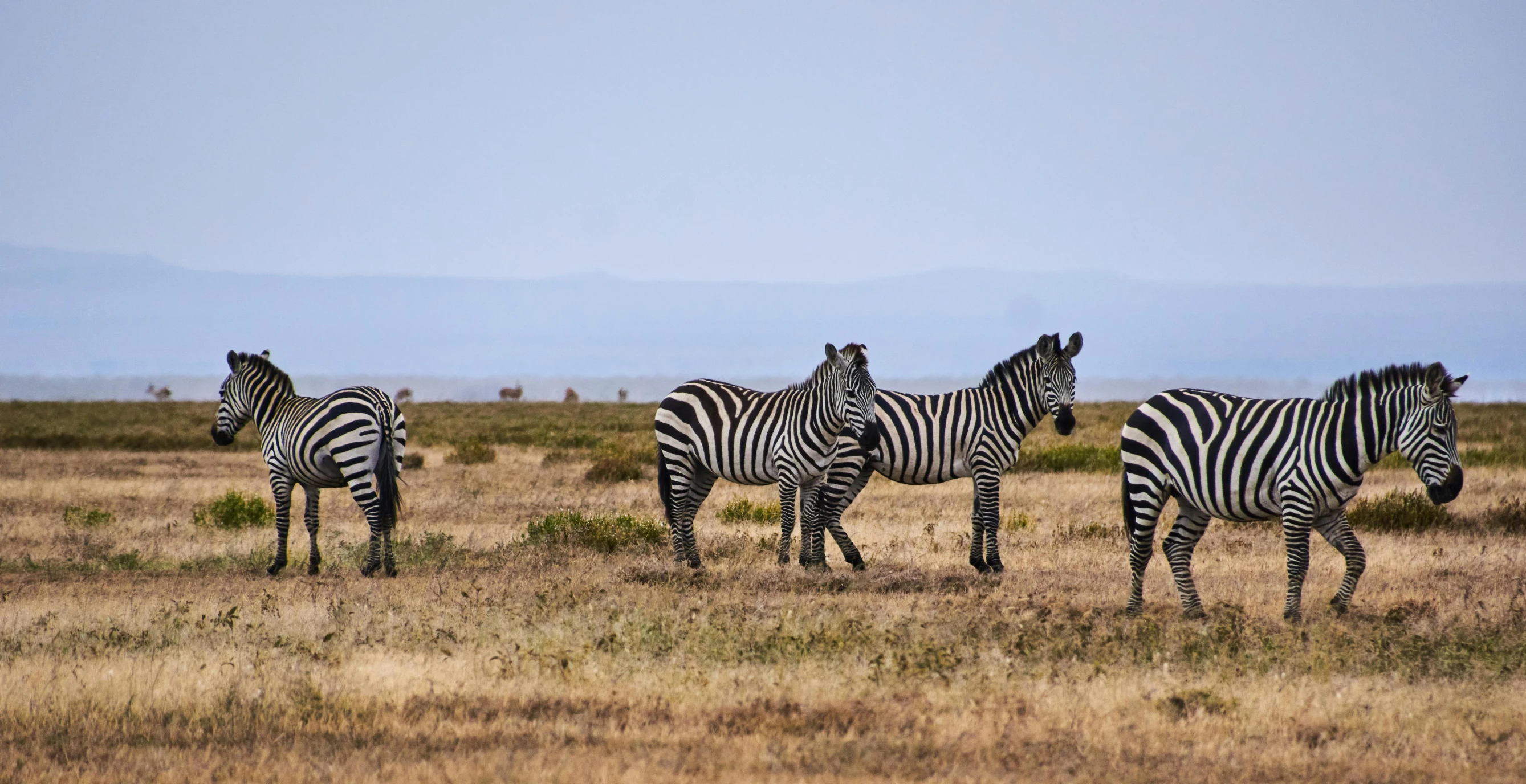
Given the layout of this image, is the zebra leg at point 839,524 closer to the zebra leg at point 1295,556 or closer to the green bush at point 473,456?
the zebra leg at point 1295,556

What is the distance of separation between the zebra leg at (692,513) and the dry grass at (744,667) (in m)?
0.52

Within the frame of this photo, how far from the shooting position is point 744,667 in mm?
8234

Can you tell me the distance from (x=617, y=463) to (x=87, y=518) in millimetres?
10076

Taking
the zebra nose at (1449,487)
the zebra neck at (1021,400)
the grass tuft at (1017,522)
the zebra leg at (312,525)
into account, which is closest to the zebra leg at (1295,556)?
the zebra nose at (1449,487)

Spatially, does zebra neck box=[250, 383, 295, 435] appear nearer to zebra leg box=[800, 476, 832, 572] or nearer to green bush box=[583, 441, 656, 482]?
zebra leg box=[800, 476, 832, 572]

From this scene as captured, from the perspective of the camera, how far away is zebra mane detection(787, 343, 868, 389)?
483 inches

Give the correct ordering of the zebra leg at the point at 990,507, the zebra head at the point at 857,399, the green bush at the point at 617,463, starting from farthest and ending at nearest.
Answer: the green bush at the point at 617,463
the zebra leg at the point at 990,507
the zebra head at the point at 857,399

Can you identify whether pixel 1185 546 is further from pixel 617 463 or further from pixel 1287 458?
pixel 617 463

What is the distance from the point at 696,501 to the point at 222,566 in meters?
5.29

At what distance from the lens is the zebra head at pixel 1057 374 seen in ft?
41.4

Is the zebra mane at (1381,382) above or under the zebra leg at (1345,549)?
above

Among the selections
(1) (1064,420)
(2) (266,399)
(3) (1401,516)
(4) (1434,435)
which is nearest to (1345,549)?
(4) (1434,435)

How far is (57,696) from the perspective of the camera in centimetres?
736

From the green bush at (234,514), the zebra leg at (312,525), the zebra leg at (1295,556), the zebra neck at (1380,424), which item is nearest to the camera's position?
the zebra neck at (1380,424)
